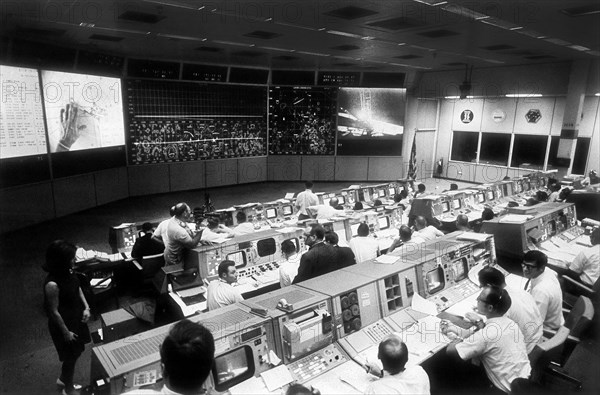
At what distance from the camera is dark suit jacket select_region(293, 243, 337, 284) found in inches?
153

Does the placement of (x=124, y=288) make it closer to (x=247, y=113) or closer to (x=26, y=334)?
(x=26, y=334)

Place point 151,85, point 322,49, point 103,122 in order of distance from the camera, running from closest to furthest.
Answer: point 322,49 → point 103,122 → point 151,85

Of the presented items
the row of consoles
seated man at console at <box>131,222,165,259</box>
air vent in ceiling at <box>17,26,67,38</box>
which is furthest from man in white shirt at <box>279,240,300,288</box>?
air vent in ceiling at <box>17,26,67,38</box>

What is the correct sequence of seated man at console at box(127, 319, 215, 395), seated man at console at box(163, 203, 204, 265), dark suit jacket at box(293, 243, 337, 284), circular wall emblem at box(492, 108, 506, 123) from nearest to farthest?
seated man at console at box(127, 319, 215, 395), dark suit jacket at box(293, 243, 337, 284), seated man at console at box(163, 203, 204, 265), circular wall emblem at box(492, 108, 506, 123)

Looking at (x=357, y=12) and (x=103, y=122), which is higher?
(x=357, y=12)

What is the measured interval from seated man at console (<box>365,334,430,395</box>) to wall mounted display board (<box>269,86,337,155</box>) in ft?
35.4

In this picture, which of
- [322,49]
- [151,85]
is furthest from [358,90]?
[151,85]

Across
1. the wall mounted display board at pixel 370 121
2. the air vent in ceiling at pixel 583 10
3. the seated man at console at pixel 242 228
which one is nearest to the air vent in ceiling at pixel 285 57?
the wall mounted display board at pixel 370 121

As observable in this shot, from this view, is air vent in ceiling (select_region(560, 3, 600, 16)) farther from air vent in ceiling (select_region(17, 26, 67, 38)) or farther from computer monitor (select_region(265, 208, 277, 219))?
air vent in ceiling (select_region(17, 26, 67, 38))

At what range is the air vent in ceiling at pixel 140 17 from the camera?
18.1 feet

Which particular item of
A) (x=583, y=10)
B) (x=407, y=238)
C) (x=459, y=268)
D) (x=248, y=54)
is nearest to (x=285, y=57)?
(x=248, y=54)

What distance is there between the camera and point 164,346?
1589 mm

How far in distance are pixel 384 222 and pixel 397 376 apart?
13.4 ft

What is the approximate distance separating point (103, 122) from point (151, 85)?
161 centimetres
